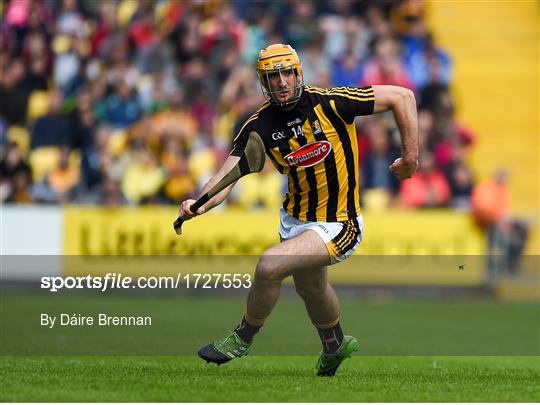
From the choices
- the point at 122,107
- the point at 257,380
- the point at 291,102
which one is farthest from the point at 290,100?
the point at 122,107

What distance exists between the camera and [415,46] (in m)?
21.3

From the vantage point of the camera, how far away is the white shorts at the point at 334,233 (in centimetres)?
835

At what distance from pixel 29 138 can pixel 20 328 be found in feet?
23.3

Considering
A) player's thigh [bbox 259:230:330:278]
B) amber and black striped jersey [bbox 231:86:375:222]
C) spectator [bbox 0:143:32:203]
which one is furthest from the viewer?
spectator [bbox 0:143:32:203]

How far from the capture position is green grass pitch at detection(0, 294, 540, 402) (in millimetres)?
7598

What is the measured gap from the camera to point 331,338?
346 inches

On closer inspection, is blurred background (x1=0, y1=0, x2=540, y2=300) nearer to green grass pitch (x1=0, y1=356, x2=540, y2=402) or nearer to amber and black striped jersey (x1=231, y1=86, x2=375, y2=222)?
green grass pitch (x1=0, y1=356, x2=540, y2=402)

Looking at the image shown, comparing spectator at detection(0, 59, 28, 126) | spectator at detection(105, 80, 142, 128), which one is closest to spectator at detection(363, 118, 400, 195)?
spectator at detection(105, 80, 142, 128)

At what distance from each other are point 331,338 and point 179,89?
38.8 feet

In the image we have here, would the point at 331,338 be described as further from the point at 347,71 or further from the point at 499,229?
the point at 347,71

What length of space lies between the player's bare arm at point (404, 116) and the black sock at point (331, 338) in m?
1.27

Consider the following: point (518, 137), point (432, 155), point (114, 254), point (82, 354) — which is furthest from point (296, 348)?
point (518, 137)

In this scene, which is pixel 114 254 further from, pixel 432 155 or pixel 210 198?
pixel 210 198

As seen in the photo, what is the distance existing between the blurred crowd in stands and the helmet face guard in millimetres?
9704
